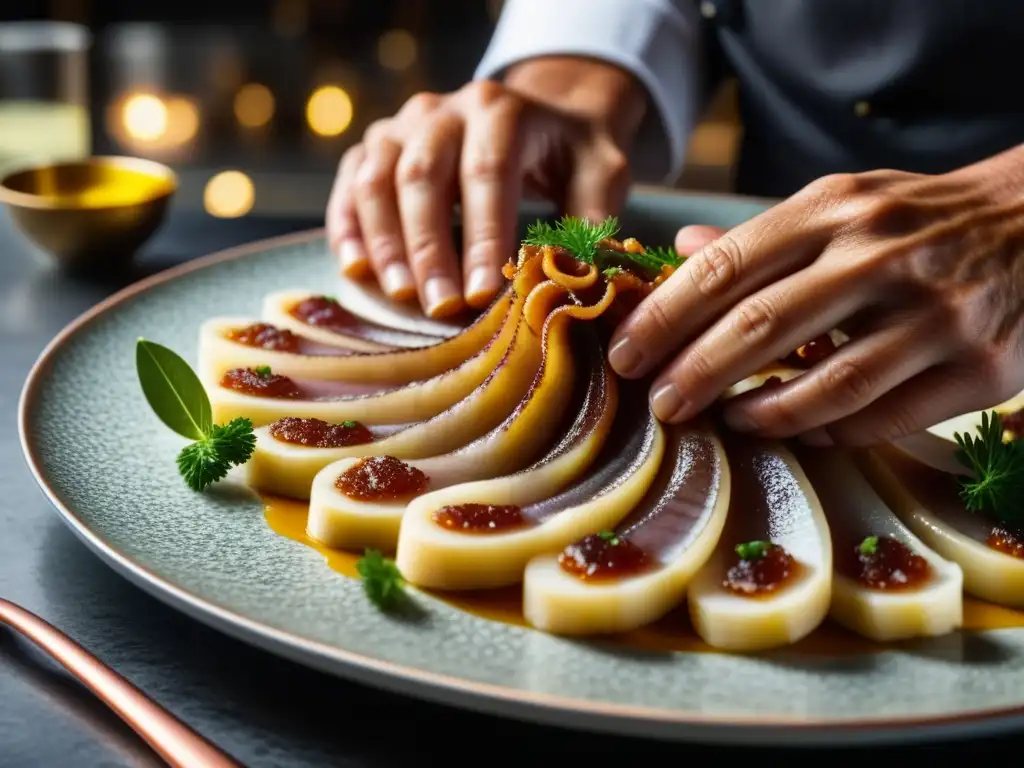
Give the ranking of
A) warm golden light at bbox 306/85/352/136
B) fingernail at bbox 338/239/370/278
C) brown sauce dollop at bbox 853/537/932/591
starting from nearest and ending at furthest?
brown sauce dollop at bbox 853/537/932/591 < fingernail at bbox 338/239/370/278 < warm golden light at bbox 306/85/352/136

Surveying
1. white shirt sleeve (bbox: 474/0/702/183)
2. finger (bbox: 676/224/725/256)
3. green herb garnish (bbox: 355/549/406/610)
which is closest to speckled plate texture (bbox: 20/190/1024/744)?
green herb garnish (bbox: 355/549/406/610)

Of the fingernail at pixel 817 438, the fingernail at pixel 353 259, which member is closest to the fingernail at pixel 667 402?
the fingernail at pixel 817 438

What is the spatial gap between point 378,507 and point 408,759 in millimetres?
564

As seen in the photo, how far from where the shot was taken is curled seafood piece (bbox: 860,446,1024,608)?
210cm

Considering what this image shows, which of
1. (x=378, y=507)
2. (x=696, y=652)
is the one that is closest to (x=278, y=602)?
(x=378, y=507)

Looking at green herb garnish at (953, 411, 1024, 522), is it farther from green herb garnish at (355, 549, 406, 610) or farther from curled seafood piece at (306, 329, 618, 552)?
green herb garnish at (355, 549, 406, 610)

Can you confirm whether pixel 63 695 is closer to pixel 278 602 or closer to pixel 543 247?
pixel 278 602

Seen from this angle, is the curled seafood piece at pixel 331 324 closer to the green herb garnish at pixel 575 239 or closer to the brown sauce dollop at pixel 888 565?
the green herb garnish at pixel 575 239

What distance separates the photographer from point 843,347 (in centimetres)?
227

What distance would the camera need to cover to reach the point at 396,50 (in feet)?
27.4

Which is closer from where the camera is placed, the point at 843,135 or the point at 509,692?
the point at 509,692

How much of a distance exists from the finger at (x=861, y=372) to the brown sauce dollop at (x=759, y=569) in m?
0.33

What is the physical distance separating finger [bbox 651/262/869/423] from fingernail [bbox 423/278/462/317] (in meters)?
0.93

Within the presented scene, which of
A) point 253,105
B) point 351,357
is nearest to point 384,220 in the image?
point 351,357
